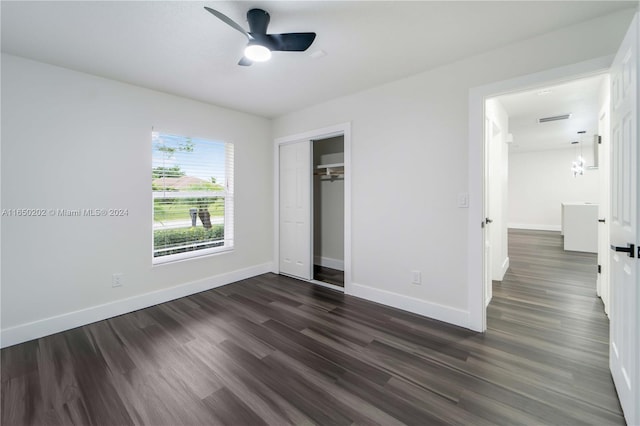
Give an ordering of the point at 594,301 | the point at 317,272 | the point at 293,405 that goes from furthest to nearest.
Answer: the point at 317,272 → the point at 594,301 → the point at 293,405

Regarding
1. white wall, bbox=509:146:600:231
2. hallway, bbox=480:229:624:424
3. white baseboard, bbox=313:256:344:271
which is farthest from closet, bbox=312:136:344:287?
white wall, bbox=509:146:600:231

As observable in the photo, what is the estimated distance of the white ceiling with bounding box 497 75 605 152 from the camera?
11.6 ft

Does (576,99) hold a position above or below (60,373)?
above

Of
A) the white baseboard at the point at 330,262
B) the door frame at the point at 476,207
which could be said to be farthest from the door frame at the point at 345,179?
the door frame at the point at 476,207

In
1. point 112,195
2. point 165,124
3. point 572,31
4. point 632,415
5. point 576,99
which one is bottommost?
point 632,415

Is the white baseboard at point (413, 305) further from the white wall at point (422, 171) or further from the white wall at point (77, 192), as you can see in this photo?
the white wall at point (77, 192)

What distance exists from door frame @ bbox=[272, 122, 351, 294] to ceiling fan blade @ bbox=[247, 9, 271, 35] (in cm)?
180

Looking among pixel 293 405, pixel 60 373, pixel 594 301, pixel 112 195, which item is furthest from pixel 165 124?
pixel 594 301

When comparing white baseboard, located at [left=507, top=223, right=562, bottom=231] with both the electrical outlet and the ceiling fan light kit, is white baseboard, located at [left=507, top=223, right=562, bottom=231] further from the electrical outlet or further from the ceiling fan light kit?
the electrical outlet

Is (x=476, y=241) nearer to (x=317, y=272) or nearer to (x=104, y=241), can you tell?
(x=317, y=272)

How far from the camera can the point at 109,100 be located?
293 centimetres

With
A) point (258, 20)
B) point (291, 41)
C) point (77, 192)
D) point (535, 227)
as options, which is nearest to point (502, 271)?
point (291, 41)

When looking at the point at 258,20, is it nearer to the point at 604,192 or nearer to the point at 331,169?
the point at 331,169

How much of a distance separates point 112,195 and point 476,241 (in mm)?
3930
